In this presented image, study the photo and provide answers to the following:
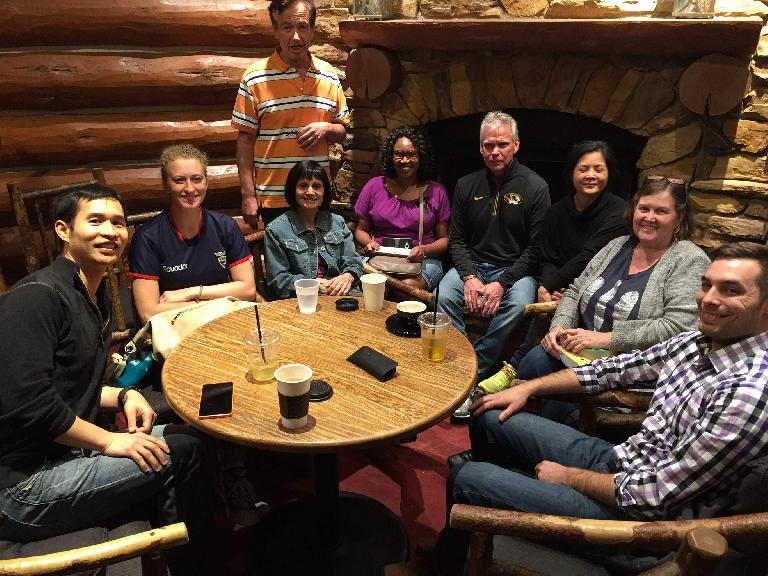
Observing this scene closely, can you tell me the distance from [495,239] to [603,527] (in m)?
2.26

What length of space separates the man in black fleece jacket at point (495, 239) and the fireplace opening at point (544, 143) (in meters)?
0.56

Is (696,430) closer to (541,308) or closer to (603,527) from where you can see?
(603,527)

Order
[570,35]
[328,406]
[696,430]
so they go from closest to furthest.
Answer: [696,430], [328,406], [570,35]

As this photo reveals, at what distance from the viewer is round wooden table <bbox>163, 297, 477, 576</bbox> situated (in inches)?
63.5

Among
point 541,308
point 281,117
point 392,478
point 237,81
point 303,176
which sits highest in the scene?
point 237,81

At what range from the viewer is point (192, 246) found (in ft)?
8.57

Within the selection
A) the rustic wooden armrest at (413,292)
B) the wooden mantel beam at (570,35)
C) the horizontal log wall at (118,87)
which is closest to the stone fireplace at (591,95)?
the wooden mantel beam at (570,35)

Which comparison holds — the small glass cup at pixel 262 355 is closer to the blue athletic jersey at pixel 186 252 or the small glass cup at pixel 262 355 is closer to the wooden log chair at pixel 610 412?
the blue athletic jersey at pixel 186 252

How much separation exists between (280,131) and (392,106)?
999 millimetres

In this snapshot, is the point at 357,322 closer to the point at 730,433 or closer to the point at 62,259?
the point at 62,259

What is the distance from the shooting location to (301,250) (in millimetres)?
2926

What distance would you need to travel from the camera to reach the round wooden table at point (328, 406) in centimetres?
161

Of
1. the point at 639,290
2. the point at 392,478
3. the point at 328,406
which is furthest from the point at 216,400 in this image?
the point at 639,290

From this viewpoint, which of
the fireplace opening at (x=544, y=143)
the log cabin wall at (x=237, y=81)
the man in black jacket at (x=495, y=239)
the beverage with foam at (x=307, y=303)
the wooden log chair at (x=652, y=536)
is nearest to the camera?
the wooden log chair at (x=652, y=536)
